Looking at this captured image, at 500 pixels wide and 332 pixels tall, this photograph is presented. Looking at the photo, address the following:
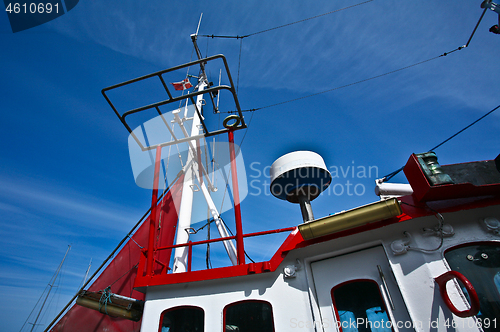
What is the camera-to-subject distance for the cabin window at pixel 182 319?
486 centimetres

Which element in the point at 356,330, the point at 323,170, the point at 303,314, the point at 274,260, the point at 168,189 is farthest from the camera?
the point at 168,189

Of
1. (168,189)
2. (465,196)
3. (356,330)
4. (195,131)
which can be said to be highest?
(195,131)

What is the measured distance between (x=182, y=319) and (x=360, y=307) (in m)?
3.34

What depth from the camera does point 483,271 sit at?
3.69 metres

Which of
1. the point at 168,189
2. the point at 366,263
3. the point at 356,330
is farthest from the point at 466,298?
the point at 168,189

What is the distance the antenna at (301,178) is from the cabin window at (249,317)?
2313 millimetres

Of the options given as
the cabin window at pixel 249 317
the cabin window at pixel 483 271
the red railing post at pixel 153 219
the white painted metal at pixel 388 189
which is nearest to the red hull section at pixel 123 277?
the red railing post at pixel 153 219

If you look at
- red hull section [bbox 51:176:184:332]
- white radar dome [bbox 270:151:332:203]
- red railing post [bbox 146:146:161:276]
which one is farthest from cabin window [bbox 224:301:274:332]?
white radar dome [bbox 270:151:332:203]

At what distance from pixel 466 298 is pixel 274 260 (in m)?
2.83

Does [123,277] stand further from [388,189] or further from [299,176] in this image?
[388,189]

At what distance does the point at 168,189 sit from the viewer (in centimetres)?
977

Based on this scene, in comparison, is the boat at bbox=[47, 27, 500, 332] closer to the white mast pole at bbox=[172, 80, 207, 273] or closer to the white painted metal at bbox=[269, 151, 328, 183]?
the white painted metal at bbox=[269, 151, 328, 183]

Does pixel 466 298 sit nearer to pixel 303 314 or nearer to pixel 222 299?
pixel 303 314
